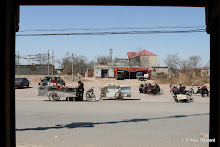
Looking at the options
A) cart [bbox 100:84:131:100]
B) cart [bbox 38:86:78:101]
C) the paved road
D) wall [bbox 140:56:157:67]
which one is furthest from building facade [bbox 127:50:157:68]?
the paved road

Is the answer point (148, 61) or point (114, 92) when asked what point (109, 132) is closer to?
point (114, 92)

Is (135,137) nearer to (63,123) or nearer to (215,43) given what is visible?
(63,123)

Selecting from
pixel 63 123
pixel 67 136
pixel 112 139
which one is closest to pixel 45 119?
pixel 63 123

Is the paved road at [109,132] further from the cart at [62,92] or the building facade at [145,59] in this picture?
the building facade at [145,59]

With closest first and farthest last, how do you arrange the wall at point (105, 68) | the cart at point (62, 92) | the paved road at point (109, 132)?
1. the paved road at point (109, 132)
2. the cart at point (62, 92)
3. the wall at point (105, 68)

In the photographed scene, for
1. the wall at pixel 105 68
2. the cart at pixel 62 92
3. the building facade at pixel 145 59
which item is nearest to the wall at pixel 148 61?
the building facade at pixel 145 59

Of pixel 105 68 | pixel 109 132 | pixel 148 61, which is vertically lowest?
pixel 109 132

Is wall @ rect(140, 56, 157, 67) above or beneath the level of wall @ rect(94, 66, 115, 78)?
above

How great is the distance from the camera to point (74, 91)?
17.2 meters

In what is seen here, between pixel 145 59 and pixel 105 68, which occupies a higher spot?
pixel 145 59

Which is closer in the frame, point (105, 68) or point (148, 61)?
point (105, 68)

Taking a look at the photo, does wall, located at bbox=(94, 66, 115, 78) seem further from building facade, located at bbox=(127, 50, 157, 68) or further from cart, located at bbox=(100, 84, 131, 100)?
cart, located at bbox=(100, 84, 131, 100)

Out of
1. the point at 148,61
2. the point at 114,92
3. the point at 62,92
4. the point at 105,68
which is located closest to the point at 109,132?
the point at 62,92
